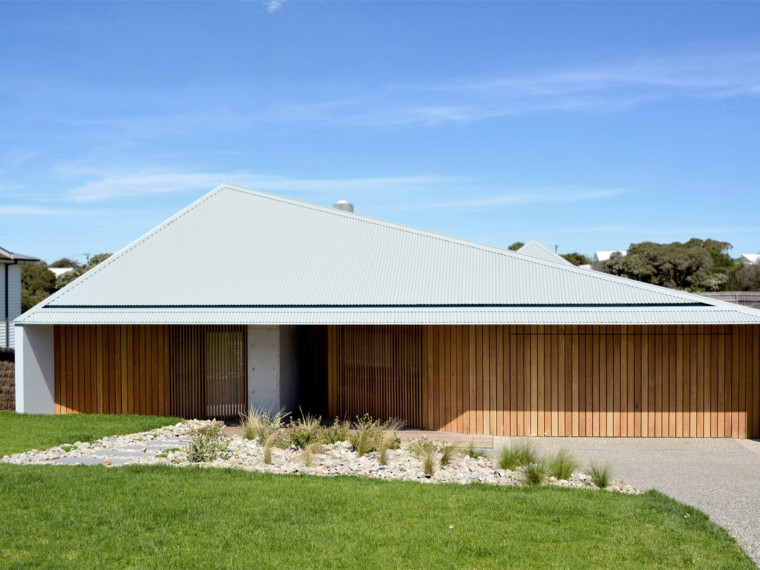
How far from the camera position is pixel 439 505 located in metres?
8.83

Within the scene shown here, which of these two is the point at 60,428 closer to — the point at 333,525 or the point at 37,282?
the point at 333,525

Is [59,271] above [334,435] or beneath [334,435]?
above

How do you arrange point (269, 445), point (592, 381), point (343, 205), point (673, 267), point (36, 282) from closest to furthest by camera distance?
point (269, 445) < point (592, 381) < point (343, 205) < point (36, 282) < point (673, 267)

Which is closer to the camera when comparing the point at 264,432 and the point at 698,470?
the point at 698,470

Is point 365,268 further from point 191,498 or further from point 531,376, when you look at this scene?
point 191,498

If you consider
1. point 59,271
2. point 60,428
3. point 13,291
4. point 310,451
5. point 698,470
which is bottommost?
point 698,470

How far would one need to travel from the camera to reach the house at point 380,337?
49.9 ft

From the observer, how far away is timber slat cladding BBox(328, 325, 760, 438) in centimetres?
1513

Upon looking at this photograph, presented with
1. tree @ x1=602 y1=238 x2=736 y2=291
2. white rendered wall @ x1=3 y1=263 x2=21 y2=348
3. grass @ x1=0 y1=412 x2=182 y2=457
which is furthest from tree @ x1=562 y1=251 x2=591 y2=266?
grass @ x1=0 y1=412 x2=182 y2=457

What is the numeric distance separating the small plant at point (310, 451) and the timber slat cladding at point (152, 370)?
5439 mm

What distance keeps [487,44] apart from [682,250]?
134 feet

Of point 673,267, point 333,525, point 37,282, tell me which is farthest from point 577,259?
point 333,525

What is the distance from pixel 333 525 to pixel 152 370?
1023 cm

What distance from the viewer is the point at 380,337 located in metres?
16.6
